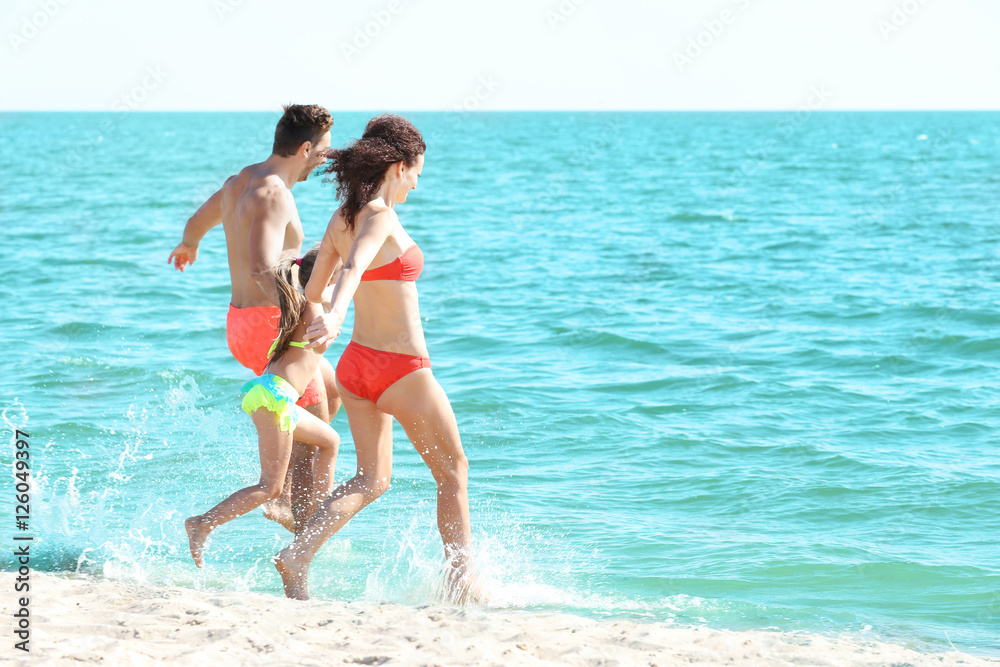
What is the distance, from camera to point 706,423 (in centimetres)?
789

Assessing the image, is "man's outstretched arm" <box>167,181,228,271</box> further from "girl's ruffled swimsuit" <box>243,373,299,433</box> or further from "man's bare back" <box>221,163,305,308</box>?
"girl's ruffled swimsuit" <box>243,373,299,433</box>

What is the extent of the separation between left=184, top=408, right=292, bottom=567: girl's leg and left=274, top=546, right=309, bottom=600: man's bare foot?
255 millimetres

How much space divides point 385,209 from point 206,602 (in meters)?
1.85

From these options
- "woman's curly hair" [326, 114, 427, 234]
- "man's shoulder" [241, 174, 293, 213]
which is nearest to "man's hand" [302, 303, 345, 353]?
"woman's curly hair" [326, 114, 427, 234]

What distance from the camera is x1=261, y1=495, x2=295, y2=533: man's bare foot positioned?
464 cm

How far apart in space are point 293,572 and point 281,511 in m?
0.39

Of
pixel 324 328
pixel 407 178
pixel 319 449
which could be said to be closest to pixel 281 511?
pixel 319 449

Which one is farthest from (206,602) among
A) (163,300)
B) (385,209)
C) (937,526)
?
(163,300)

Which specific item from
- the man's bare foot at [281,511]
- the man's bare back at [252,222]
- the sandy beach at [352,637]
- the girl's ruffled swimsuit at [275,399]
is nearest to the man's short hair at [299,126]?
the man's bare back at [252,222]

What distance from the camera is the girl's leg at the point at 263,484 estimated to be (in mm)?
4219

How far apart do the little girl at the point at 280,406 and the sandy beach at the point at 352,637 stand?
388 mm

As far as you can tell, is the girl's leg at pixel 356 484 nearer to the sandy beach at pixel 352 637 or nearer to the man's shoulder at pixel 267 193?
the sandy beach at pixel 352 637

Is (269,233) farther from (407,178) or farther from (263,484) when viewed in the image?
(263,484)

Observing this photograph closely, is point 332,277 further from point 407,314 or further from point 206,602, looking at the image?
point 206,602
